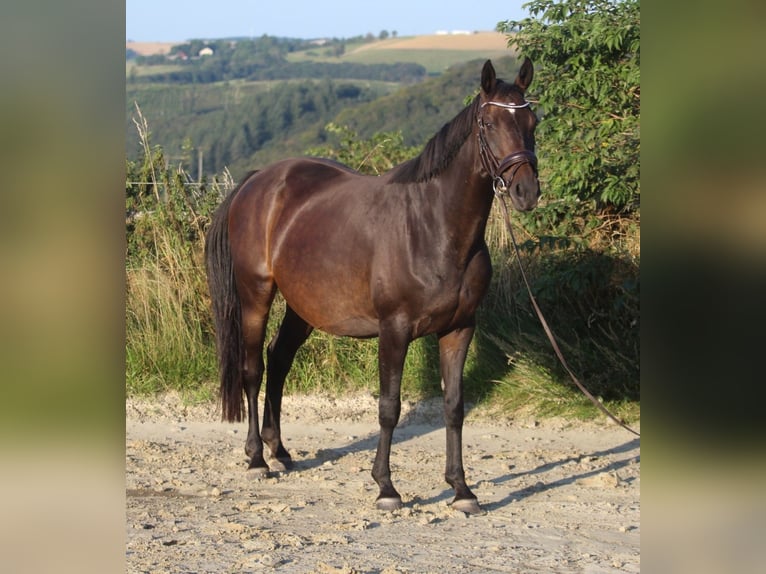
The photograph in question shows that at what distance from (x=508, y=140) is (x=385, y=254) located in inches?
36.5

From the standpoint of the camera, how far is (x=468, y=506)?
4.76 metres

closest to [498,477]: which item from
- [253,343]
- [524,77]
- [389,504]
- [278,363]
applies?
[389,504]

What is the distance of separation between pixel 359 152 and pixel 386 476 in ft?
21.3

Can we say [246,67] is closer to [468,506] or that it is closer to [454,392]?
[454,392]

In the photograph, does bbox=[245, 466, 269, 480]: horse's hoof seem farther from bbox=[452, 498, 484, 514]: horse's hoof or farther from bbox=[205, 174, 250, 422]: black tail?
bbox=[452, 498, 484, 514]: horse's hoof

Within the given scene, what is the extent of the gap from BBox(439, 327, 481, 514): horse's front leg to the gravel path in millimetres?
193

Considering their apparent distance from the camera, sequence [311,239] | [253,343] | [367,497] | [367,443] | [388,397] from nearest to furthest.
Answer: [388,397]
[367,497]
[311,239]
[253,343]
[367,443]

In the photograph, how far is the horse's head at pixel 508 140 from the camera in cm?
414

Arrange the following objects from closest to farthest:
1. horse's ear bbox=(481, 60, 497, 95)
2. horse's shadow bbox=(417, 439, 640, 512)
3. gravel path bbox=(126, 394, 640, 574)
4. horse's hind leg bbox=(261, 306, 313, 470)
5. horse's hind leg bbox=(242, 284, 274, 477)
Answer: gravel path bbox=(126, 394, 640, 574) → horse's ear bbox=(481, 60, 497, 95) → horse's shadow bbox=(417, 439, 640, 512) → horse's hind leg bbox=(242, 284, 274, 477) → horse's hind leg bbox=(261, 306, 313, 470)

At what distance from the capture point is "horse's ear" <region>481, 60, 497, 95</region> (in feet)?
14.0

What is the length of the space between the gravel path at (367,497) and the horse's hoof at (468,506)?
49 mm

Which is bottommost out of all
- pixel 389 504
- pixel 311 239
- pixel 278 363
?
pixel 389 504

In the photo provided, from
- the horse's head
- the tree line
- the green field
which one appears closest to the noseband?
the horse's head
